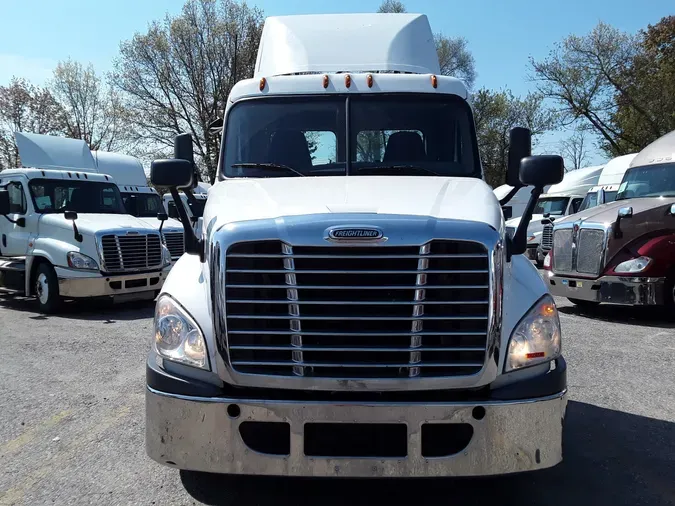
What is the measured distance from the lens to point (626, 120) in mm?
30359

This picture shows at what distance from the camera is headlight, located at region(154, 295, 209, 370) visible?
3.26 meters

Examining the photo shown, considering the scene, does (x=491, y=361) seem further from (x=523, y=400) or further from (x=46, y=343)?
(x=46, y=343)

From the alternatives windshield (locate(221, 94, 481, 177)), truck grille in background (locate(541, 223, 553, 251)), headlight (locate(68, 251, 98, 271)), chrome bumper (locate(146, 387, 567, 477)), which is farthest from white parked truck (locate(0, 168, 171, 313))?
truck grille in background (locate(541, 223, 553, 251))

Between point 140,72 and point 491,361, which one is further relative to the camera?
point 140,72

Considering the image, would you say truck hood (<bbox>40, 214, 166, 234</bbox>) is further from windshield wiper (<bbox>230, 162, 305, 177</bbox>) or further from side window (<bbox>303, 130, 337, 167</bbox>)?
side window (<bbox>303, 130, 337, 167</bbox>)

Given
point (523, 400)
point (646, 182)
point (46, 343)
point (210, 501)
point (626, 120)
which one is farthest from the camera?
point (626, 120)

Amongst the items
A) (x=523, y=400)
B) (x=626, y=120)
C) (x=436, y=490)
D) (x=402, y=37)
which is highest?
(x=626, y=120)

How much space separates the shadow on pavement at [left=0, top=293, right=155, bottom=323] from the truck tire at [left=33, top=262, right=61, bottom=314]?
0.16m

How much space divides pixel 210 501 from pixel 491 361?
1.79 meters

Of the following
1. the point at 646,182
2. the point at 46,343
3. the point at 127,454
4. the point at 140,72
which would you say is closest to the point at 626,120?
the point at 646,182

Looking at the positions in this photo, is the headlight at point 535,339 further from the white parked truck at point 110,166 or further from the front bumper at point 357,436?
the white parked truck at point 110,166

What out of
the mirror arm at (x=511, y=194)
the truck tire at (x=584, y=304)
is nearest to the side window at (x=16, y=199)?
the mirror arm at (x=511, y=194)

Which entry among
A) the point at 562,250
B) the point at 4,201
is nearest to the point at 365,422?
the point at 562,250

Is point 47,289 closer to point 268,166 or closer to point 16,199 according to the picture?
point 16,199
